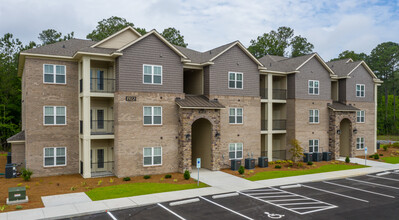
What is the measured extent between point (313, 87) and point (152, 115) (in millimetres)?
18026

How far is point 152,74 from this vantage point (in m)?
23.3

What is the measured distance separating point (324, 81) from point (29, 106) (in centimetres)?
2826

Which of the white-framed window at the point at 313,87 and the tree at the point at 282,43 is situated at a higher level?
the tree at the point at 282,43

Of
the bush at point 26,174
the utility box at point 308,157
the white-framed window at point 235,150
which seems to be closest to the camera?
the bush at point 26,174

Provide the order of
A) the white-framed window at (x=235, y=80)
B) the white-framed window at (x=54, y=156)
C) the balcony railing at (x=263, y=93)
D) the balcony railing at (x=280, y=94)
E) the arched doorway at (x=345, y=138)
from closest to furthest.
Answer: the white-framed window at (x=54, y=156) → the white-framed window at (x=235, y=80) → the balcony railing at (x=263, y=93) → the balcony railing at (x=280, y=94) → the arched doorway at (x=345, y=138)

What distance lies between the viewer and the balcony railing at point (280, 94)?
3145cm

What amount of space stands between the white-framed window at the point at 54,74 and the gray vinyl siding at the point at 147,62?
4.77m

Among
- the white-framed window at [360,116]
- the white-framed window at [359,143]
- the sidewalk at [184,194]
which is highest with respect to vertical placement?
the white-framed window at [360,116]

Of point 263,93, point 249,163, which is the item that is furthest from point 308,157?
point 263,93

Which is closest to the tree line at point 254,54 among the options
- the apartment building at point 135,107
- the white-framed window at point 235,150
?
the apartment building at point 135,107

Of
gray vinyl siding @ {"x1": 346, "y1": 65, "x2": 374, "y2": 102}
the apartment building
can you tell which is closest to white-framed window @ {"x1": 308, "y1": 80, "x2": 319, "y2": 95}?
the apartment building

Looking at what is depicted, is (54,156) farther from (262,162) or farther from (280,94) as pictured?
(280,94)

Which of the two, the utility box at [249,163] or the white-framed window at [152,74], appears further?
the utility box at [249,163]

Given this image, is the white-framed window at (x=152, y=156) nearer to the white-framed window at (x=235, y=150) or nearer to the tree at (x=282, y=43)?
the white-framed window at (x=235, y=150)
